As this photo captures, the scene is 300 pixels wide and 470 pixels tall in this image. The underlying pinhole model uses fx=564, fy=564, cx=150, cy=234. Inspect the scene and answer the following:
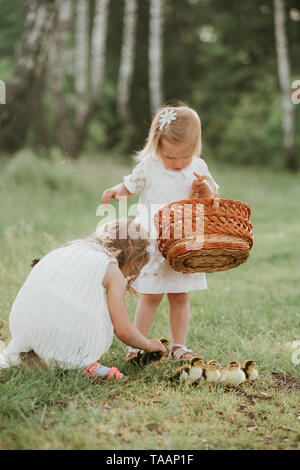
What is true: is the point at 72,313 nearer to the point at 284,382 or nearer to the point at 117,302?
the point at 117,302

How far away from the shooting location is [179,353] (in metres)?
3.13

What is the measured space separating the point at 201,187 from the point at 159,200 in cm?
26

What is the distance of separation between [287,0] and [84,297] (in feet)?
60.3

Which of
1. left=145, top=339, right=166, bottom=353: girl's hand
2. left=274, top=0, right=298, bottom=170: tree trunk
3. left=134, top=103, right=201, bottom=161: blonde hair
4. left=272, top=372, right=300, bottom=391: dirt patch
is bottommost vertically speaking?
left=272, top=372, right=300, bottom=391: dirt patch

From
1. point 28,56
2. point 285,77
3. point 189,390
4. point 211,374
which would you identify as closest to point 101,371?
point 189,390

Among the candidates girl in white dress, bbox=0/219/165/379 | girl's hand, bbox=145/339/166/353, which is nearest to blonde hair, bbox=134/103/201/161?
girl in white dress, bbox=0/219/165/379

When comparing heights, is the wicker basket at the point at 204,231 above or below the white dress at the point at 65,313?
above

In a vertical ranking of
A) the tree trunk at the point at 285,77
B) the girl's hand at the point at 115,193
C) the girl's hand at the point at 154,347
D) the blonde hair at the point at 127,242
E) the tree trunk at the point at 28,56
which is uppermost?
the tree trunk at the point at 285,77

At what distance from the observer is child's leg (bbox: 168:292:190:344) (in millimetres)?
3260

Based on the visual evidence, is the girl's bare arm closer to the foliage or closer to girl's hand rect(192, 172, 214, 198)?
girl's hand rect(192, 172, 214, 198)

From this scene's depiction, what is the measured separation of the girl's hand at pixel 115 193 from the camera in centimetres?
311

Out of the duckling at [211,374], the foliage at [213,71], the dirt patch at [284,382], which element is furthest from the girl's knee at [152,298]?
the foliage at [213,71]

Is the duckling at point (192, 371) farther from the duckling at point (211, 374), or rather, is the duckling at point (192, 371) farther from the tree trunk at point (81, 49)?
the tree trunk at point (81, 49)

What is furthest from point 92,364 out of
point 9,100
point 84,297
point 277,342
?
point 9,100
